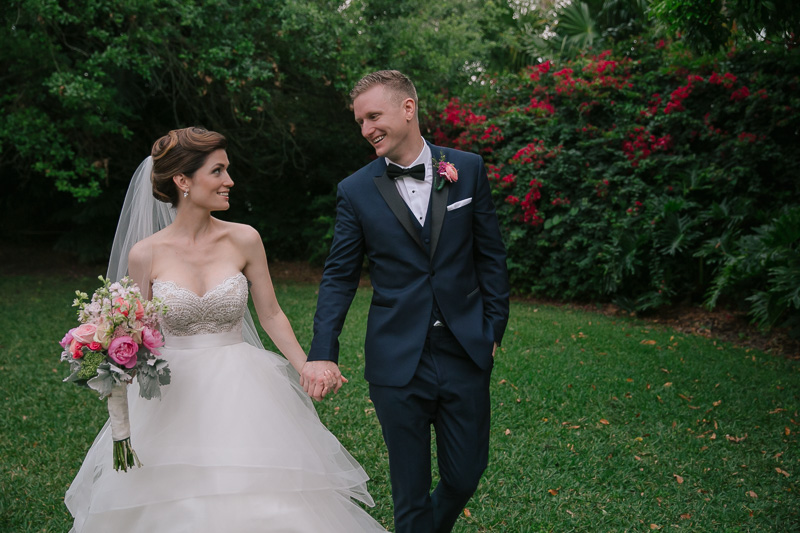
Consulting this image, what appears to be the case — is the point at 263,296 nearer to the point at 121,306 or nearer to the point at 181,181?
the point at 181,181

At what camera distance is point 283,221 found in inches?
659

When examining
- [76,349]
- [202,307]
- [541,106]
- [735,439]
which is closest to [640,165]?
[541,106]

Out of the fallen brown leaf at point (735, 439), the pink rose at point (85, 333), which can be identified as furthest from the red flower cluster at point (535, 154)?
the pink rose at point (85, 333)

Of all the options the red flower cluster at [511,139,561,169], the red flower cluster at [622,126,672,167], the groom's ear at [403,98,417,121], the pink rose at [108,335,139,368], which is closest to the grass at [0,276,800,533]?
the pink rose at [108,335,139,368]

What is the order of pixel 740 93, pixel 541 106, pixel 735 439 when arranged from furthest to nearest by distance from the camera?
pixel 541 106
pixel 740 93
pixel 735 439

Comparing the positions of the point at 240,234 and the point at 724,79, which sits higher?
the point at 724,79

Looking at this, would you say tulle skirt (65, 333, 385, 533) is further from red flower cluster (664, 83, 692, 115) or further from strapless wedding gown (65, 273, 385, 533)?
red flower cluster (664, 83, 692, 115)

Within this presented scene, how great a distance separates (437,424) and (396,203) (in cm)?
103

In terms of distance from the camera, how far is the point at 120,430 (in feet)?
9.58

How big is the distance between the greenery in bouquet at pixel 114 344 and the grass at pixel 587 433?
187 centimetres

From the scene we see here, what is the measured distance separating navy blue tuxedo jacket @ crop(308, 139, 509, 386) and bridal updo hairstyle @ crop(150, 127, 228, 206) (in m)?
0.77

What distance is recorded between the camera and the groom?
9.75 ft

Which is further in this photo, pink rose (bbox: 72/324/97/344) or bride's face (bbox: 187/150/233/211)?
bride's face (bbox: 187/150/233/211)

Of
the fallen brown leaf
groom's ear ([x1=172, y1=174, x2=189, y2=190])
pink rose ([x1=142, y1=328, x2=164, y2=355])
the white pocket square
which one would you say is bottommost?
the fallen brown leaf
